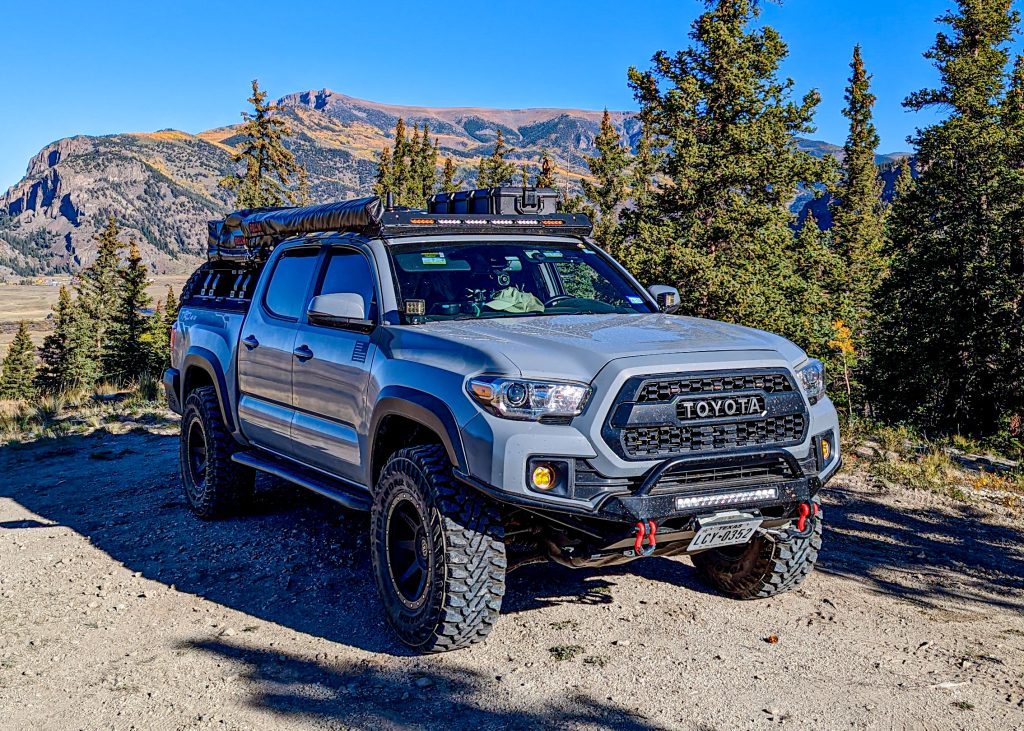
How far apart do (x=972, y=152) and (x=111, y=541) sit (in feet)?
83.5

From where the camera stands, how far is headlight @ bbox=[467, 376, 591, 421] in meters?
3.93

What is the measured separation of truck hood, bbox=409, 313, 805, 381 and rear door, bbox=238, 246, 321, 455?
149 cm

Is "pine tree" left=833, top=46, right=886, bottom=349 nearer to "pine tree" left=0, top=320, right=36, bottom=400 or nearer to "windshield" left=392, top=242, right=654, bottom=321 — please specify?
"windshield" left=392, top=242, right=654, bottom=321

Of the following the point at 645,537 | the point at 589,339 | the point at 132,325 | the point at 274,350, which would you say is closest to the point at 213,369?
the point at 274,350

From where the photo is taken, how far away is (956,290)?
80.2ft

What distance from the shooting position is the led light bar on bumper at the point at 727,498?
3.95m

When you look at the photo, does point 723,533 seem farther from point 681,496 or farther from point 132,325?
point 132,325

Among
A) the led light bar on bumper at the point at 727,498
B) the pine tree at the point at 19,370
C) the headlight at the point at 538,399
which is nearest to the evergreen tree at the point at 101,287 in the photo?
the pine tree at the point at 19,370

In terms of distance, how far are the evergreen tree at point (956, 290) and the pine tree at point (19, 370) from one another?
55.6 m

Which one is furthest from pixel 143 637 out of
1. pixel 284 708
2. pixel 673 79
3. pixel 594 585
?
pixel 673 79

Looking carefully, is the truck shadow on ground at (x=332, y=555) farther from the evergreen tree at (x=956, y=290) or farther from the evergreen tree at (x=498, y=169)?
the evergreen tree at (x=498, y=169)

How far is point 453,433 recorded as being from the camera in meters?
4.13

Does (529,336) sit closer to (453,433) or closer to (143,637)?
(453,433)

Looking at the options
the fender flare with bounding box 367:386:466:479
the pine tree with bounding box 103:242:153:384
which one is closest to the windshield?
the fender flare with bounding box 367:386:466:479
